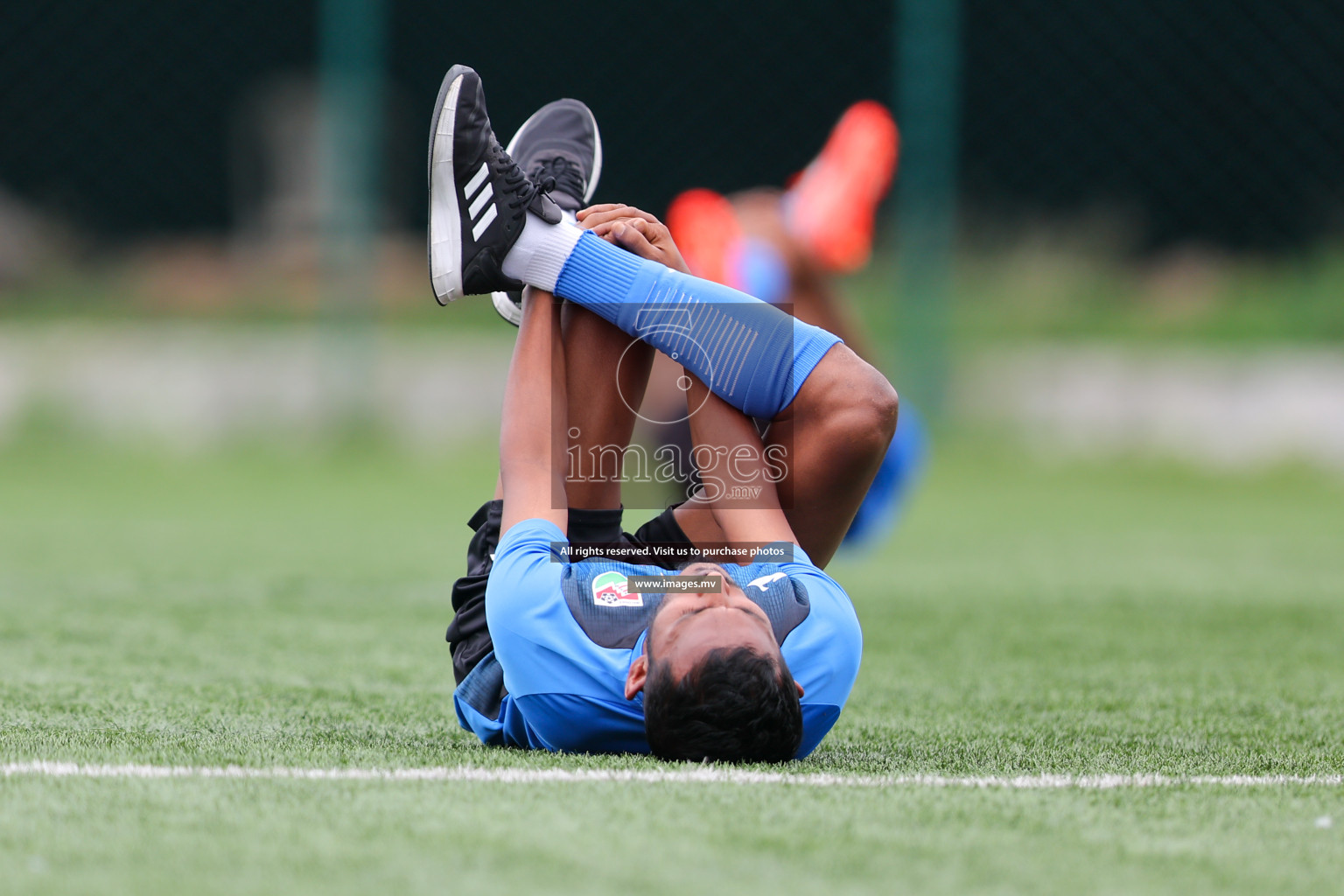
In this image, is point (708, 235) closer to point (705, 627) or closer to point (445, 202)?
point (445, 202)

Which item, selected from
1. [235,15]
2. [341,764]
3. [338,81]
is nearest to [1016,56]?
[338,81]

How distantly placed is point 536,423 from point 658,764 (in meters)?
0.52

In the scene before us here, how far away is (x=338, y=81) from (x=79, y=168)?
6.23 feet

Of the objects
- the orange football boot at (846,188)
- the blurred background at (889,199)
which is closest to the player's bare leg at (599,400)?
the orange football boot at (846,188)

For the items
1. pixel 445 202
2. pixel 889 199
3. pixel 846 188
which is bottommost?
pixel 445 202

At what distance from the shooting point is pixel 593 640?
1935mm

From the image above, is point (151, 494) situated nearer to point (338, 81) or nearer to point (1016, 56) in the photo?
point (338, 81)

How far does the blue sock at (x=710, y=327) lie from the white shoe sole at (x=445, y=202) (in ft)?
0.74

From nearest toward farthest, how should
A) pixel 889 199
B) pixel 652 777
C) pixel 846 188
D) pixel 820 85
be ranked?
pixel 652 777 → pixel 846 188 → pixel 889 199 → pixel 820 85

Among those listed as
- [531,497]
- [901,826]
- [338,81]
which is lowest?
[901,826]

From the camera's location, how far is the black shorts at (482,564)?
220 centimetres

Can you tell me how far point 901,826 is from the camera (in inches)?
63.2

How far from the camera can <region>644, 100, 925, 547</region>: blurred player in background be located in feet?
12.8

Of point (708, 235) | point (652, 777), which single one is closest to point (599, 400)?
point (652, 777)
